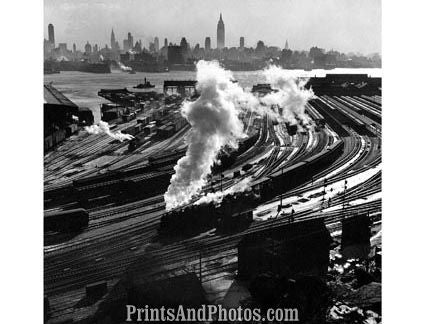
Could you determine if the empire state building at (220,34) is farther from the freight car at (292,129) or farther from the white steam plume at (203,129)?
the freight car at (292,129)

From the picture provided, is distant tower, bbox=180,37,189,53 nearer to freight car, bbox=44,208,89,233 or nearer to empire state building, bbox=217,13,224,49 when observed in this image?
empire state building, bbox=217,13,224,49

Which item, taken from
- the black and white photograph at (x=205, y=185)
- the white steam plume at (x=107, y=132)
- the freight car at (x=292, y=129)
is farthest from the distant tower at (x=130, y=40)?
the freight car at (x=292, y=129)

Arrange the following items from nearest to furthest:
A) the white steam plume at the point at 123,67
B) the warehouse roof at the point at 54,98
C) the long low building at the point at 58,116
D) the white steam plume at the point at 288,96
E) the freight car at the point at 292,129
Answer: the white steam plume at the point at 123,67 → the warehouse roof at the point at 54,98 → the white steam plume at the point at 288,96 → the long low building at the point at 58,116 → the freight car at the point at 292,129

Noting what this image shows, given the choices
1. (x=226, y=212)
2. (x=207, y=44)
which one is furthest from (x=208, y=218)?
(x=207, y=44)

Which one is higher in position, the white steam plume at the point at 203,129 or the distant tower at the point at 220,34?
the distant tower at the point at 220,34

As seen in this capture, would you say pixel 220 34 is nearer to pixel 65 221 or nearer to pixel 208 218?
pixel 208 218
